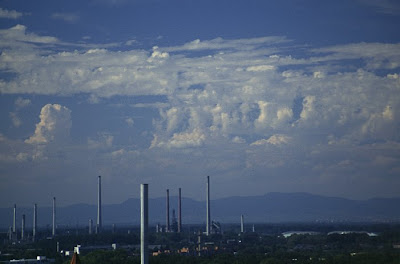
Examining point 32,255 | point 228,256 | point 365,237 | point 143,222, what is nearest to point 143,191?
point 143,222

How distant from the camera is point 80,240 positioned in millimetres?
171500

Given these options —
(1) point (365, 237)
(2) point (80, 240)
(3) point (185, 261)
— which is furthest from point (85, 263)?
(2) point (80, 240)

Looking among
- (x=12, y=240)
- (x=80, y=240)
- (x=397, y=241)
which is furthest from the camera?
(x=12, y=240)

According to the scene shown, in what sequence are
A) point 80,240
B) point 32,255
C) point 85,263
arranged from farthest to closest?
point 80,240
point 32,255
point 85,263

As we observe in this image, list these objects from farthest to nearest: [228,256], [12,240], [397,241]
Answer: [12,240] < [228,256] < [397,241]

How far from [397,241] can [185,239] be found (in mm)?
114312

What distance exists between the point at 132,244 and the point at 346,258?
292ft

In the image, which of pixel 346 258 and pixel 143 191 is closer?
pixel 143 191

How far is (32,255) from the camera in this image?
127m

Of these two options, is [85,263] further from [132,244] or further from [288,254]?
[132,244]

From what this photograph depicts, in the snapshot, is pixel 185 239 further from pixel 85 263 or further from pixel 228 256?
pixel 85 263

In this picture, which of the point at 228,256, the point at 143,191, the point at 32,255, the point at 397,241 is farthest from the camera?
the point at 32,255

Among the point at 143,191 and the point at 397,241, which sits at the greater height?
the point at 143,191

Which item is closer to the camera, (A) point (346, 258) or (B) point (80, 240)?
(A) point (346, 258)
